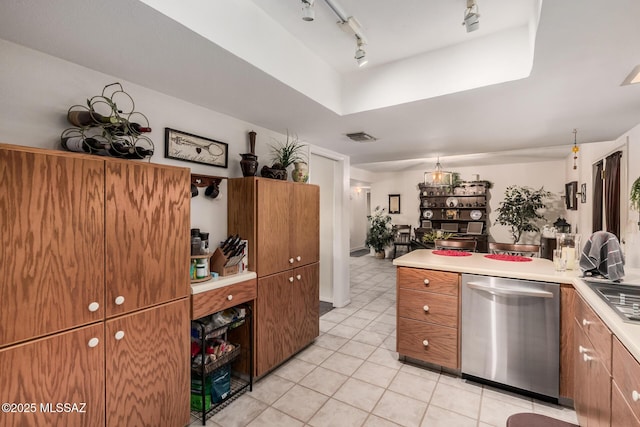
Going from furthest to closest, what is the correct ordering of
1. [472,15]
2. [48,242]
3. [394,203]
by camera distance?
[394,203] → [472,15] → [48,242]

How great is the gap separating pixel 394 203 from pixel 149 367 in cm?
785

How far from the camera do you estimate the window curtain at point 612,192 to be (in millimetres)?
3623

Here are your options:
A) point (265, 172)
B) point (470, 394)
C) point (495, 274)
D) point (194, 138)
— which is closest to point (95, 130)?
point (194, 138)

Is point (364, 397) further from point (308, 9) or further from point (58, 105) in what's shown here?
point (58, 105)

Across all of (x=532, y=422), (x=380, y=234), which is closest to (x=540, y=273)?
(x=532, y=422)

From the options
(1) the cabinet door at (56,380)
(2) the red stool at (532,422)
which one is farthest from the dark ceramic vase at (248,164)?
(2) the red stool at (532,422)

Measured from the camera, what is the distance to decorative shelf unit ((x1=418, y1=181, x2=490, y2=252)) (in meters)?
7.40

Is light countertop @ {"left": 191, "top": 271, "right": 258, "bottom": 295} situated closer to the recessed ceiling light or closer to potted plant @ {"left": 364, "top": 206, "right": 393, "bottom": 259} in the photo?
the recessed ceiling light

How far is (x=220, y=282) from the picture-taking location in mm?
2102

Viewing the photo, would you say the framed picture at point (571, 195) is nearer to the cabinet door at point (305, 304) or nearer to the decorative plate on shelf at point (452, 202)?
the decorative plate on shelf at point (452, 202)

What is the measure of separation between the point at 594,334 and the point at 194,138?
2.82 m

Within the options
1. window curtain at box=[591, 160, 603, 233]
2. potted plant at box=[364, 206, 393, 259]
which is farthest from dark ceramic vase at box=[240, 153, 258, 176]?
potted plant at box=[364, 206, 393, 259]

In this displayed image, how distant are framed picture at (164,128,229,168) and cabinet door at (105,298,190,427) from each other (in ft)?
3.53

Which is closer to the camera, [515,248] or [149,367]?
[149,367]
